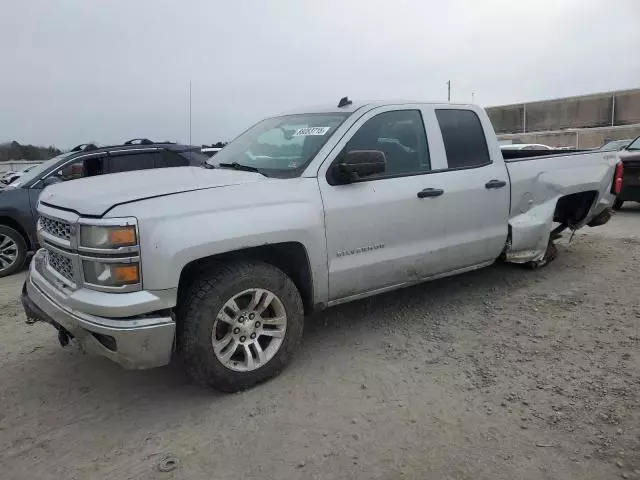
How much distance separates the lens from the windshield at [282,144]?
394 centimetres

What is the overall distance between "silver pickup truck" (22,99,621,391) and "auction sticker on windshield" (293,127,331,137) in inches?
0.7

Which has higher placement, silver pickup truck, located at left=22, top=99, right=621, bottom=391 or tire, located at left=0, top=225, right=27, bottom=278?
silver pickup truck, located at left=22, top=99, right=621, bottom=391

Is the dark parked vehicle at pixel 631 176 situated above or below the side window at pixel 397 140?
below

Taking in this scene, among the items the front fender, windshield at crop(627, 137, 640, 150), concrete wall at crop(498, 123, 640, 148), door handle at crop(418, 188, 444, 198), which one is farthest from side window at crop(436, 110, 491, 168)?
concrete wall at crop(498, 123, 640, 148)

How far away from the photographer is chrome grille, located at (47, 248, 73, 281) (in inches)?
130

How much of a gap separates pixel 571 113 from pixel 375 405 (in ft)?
135

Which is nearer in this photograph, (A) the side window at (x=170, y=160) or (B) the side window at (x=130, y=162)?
(B) the side window at (x=130, y=162)

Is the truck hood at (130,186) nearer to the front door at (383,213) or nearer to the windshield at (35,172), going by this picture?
the front door at (383,213)

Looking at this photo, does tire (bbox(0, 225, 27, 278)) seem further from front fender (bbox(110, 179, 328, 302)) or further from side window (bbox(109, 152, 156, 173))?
front fender (bbox(110, 179, 328, 302))

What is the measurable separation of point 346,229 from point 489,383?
55.4 inches

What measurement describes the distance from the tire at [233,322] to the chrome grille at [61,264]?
0.72m

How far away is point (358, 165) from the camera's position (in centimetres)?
371

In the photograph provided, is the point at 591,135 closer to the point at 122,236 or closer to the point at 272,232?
the point at 272,232

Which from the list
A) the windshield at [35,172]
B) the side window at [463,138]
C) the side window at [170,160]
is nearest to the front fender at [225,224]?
the side window at [463,138]
